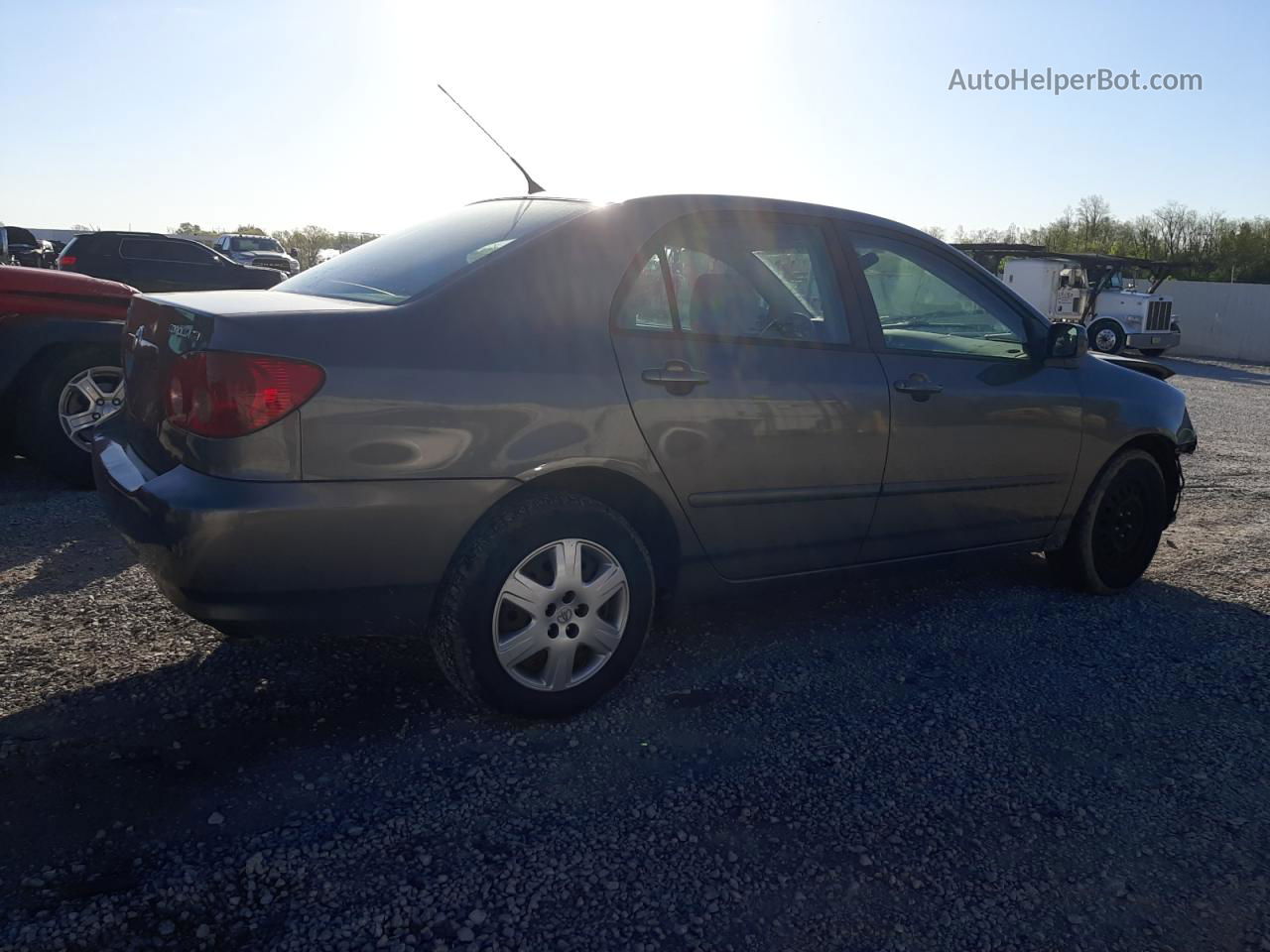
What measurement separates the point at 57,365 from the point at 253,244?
2529cm

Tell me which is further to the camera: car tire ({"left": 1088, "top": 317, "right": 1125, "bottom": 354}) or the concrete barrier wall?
the concrete barrier wall

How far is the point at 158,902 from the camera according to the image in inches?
88.0

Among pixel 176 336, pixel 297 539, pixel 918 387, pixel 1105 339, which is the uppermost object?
pixel 1105 339

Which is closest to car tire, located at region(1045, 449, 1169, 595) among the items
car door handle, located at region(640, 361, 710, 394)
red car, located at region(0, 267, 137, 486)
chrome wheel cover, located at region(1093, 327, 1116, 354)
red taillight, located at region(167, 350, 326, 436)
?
car door handle, located at region(640, 361, 710, 394)

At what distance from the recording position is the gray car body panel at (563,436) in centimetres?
268

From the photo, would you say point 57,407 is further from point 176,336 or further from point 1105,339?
point 1105,339

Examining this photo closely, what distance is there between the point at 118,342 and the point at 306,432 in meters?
3.77

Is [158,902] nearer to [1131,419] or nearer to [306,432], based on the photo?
[306,432]

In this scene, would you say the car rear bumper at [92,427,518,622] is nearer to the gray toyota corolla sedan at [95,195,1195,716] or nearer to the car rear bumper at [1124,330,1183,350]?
the gray toyota corolla sedan at [95,195,1195,716]

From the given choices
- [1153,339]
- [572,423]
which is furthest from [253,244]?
[572,423]

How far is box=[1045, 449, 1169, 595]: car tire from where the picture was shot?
15.3 feet

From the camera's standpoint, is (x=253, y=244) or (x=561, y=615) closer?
(x=561, y=615)

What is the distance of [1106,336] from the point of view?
78.1 ft

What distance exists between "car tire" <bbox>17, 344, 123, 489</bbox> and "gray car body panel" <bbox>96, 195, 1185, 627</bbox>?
2639mm
